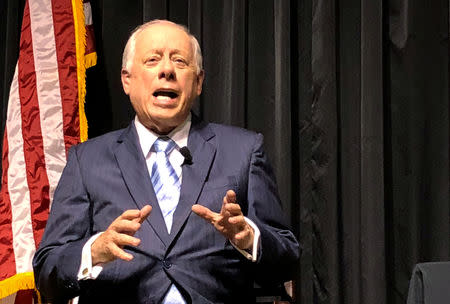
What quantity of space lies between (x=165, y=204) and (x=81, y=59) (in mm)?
808

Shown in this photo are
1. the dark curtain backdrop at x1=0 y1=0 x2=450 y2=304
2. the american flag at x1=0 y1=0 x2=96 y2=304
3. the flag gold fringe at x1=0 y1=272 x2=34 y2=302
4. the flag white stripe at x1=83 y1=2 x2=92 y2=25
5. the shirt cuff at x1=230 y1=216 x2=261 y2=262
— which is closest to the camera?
the shirt cuff at x1=230 y1=216 x2=261 y2=262

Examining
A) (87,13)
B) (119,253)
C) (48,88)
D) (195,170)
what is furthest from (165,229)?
(87,13)

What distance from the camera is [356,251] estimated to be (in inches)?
110

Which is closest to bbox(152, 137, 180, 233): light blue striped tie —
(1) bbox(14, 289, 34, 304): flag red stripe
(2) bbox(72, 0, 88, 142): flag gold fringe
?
(2) bbox(72, 0, 88, 142): flag gold fringe

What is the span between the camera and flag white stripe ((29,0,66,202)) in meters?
2.66

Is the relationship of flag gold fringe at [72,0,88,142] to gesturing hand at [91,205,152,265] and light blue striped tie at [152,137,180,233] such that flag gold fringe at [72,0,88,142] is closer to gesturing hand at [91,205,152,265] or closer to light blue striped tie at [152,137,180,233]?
light blue striped tie at [152,137,180,233]

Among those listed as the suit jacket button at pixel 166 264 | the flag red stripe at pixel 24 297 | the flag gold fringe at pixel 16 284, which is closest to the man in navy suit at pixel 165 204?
the suit jacket button at pixel 166 264

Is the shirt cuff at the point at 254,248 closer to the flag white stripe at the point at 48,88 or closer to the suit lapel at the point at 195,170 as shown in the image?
the suit lapel at the point at 195,170

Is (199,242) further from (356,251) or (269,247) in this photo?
(356,251)

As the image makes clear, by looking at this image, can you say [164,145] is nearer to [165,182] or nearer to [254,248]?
[165,182]

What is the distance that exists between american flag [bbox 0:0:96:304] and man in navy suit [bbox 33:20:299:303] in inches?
14.4

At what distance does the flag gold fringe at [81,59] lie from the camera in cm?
269

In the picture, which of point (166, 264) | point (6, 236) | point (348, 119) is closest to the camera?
point (166, 264)

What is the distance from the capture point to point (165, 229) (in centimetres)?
210
